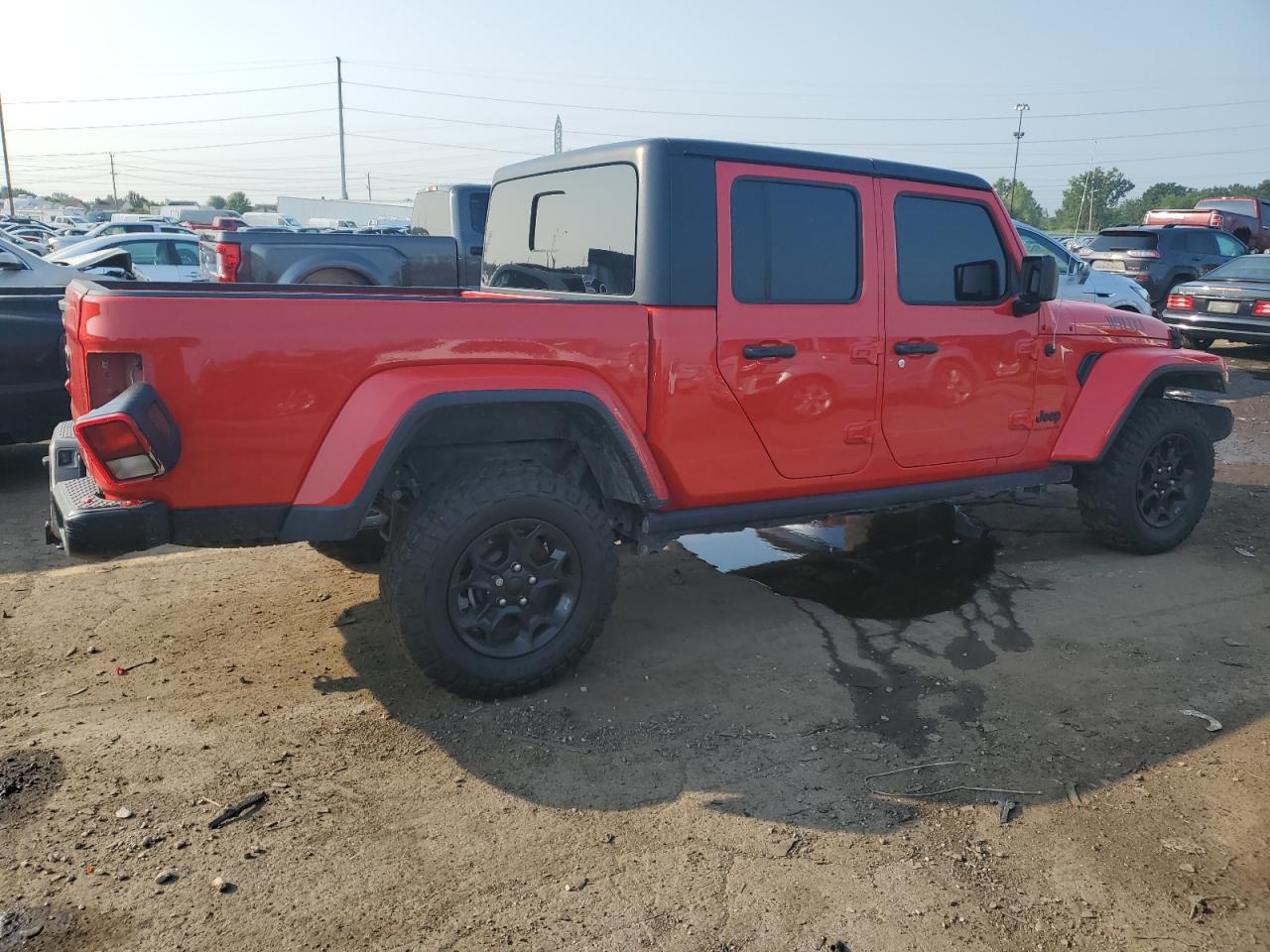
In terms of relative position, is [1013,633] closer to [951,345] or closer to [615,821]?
[951,345]

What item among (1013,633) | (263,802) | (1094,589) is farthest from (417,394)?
(1094,589)

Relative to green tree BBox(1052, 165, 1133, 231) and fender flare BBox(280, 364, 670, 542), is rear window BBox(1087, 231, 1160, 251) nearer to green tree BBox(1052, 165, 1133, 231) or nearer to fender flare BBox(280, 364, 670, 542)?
fender flare BBox(280, 364, 670, 542)

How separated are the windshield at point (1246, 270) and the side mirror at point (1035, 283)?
10219 mm

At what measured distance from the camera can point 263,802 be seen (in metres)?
2.96

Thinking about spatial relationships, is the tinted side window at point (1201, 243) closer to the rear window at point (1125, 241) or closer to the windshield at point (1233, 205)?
Result: the rear window at point (1125, 241)

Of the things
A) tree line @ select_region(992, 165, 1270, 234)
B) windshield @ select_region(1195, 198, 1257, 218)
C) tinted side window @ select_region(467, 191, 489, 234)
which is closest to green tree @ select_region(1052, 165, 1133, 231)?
tree line @ select_region(992, 165, 1270, 234)

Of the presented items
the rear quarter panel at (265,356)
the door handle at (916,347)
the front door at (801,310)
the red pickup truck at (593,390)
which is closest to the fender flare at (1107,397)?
the red pickup truck at (593,390)

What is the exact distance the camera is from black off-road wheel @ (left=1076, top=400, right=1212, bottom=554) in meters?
5.21

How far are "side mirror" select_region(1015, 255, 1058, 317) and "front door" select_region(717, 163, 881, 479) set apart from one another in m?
0.91

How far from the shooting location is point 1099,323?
5098 mm

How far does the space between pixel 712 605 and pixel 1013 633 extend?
4.62ft

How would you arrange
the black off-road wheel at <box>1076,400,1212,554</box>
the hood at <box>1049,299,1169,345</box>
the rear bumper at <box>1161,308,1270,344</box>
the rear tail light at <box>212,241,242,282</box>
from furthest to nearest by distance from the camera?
the rear bumper at <box>1161,308,1270,344</box>, the rear tail light at <box>212,241,242,282</box>, the black off-road wheel at <box>1076,400,1212,554</box>, the hood at <box>1049,299,1169,345</box>

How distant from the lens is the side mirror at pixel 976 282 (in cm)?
453

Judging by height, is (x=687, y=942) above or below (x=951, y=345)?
below
